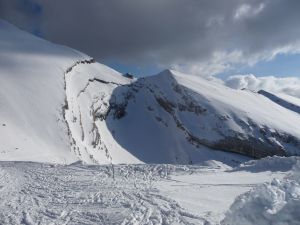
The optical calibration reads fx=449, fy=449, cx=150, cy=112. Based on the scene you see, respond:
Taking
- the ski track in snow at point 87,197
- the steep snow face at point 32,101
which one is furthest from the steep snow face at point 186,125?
the ski track in snow at point 87,197

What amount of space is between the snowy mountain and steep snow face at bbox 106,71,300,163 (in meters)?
0.19

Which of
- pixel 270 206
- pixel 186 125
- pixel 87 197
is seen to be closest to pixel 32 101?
pixel 186 125

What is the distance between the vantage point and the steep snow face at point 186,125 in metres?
80.2

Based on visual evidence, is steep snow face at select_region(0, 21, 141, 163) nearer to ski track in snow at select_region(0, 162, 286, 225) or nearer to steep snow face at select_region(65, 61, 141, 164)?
steep snow face at select_region(65, 61, 141, 164)

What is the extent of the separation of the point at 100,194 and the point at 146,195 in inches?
72.3

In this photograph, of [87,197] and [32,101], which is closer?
[87,197]

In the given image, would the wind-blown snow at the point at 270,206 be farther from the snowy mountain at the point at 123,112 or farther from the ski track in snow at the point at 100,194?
the snowy mountain at the point at 123,112

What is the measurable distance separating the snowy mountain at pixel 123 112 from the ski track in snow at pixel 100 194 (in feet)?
102

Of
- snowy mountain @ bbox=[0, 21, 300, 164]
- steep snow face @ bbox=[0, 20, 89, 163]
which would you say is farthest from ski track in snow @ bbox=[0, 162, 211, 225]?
snowy mountain @ bbox=[0, 21, 300, 164]

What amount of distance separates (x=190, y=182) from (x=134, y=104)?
70136 mm

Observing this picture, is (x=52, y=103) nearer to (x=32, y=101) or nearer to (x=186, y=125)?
(x=32, y=101)

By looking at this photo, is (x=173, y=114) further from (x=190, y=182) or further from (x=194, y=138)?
(x=190, y=182)

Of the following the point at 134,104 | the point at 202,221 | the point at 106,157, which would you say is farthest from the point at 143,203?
the point at 134,104

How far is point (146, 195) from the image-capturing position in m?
16.6
